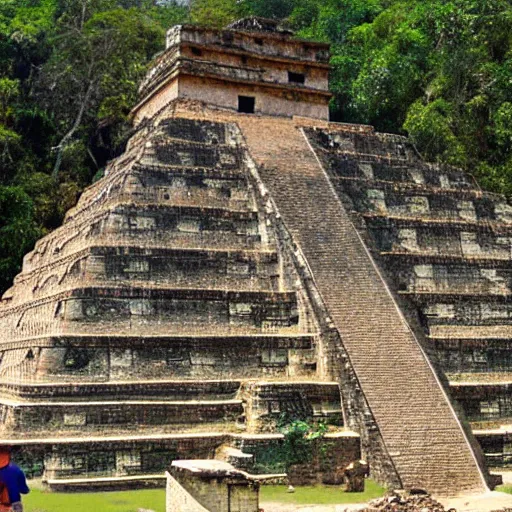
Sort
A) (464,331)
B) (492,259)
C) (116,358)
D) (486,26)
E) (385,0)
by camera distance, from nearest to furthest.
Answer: (116,358)
(464,331)
(492,259)
(486,26)
(385,0)

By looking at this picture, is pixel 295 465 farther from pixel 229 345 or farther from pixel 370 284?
pixel 370 284

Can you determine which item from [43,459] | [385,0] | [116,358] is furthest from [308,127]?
[385,0]

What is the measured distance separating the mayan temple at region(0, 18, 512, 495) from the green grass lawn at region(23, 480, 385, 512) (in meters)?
0.37

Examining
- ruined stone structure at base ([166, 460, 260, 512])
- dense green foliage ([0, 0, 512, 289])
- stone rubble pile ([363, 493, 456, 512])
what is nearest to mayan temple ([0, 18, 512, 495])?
stone rubble pile ([363, 493, 456, 512])

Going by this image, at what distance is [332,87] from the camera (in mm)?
33500

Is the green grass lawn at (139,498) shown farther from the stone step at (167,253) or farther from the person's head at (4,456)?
the stone step at (167,253)

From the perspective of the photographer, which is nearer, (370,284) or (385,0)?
(370,284)

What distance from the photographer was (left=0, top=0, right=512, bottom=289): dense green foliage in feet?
95.2

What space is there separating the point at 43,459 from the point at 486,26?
2575 centimetres

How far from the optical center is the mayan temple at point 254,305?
14188 mm

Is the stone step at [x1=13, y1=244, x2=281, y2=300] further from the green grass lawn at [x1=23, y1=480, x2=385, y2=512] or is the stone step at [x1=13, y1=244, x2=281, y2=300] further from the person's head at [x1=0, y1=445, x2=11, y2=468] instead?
the person's head at [x1=0, y1=445, x2=11, y2=468]

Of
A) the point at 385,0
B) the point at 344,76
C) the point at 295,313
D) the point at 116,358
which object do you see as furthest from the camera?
the point at 385,0

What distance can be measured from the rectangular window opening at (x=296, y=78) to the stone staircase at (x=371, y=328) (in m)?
3.18

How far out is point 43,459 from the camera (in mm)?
13398
